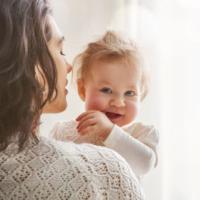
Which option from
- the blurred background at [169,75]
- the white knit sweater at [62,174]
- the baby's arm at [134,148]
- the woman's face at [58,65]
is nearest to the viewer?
the white knit sweater at [62,174]

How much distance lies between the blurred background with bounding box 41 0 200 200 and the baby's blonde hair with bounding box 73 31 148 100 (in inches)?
7.6

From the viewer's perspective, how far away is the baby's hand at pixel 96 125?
1.08 meters

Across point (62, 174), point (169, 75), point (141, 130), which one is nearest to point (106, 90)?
point (141, 130)

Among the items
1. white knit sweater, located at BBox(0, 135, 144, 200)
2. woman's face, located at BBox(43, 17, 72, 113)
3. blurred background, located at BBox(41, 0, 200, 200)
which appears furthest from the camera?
blurred background, located at BBox(41, 0, 200, 200)

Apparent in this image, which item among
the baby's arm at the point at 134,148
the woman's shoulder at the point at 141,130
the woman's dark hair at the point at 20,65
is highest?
the woman's dark hair at the point at 20,65

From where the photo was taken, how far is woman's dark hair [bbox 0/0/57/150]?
709 millimetres

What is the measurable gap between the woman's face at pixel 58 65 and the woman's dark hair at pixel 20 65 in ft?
0.43

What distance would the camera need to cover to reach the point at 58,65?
935mm

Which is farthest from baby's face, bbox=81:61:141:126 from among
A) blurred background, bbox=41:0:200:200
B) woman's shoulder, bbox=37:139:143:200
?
woman's shoulder, bbox=37:139:143:200

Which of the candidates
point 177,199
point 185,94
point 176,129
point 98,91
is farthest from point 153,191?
point 98,91

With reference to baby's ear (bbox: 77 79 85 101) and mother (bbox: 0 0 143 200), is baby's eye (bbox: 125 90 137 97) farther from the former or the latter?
mother (bbox: 0 0 143 200)

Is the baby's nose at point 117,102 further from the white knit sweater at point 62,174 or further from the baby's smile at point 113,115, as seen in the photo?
the white knit sweater at point 62,174

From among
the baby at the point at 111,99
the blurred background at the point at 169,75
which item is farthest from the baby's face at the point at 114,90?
the blurred background at the point at 169,75

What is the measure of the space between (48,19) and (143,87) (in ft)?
1.40
